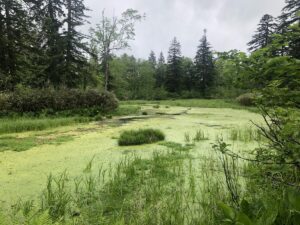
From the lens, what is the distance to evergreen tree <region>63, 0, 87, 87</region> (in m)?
15.5

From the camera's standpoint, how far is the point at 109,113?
1334cm

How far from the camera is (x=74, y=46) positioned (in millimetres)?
15758

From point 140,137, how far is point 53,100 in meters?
6.79

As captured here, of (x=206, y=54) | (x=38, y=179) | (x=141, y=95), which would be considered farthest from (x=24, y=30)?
(x=206, y=54)

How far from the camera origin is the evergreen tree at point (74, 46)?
15.5 m

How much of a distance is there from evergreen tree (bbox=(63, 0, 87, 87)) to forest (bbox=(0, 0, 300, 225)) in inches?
2.4

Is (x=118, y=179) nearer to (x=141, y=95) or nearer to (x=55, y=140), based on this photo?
(x=55, y=140)

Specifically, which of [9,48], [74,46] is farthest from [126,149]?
[74,46]

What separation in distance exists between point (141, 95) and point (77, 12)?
2301 cm

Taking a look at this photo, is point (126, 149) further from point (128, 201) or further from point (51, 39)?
point (51, 39)

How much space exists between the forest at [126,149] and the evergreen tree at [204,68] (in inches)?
984

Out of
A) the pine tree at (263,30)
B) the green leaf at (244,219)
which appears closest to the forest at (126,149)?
the green leaf at (244,219)

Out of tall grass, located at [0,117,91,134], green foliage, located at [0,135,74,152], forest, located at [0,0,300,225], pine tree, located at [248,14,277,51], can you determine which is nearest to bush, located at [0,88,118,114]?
forest, located at [0,0,300,225]

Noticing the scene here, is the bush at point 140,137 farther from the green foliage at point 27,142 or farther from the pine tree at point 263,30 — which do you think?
the pine tree at point 263,30
